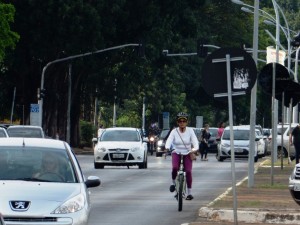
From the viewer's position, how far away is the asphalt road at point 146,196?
21.9 m

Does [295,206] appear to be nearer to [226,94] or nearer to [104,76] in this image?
[226,94]

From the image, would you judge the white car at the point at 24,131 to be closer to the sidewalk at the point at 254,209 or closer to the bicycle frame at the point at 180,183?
the sidewalk at the point at 254,209

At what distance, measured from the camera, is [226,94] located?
63.7 ft

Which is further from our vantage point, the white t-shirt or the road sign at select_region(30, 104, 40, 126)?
the road sign at select_region(30, 104, 40, 126)

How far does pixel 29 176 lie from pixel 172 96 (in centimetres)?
7698

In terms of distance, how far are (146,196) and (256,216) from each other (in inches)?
297

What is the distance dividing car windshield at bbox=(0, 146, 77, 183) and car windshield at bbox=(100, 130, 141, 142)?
3066 cm

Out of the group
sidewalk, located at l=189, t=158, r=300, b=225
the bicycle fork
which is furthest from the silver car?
the bicycle fork

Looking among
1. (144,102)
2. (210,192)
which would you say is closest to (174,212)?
(210,192)

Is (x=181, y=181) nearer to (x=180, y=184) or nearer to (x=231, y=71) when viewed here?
(x=180, y=184)

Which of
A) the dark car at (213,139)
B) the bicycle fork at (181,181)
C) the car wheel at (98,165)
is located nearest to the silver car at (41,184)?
the bicycle fork at (181,181)

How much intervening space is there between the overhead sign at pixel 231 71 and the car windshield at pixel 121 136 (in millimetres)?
27201

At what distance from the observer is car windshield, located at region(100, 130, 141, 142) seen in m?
47.1

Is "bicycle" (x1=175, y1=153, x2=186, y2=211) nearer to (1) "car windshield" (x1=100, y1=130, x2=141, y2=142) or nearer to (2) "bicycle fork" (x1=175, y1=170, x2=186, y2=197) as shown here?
(2) "bicycle fork" (x1=175, y1=170, x2=186, y2=197)
